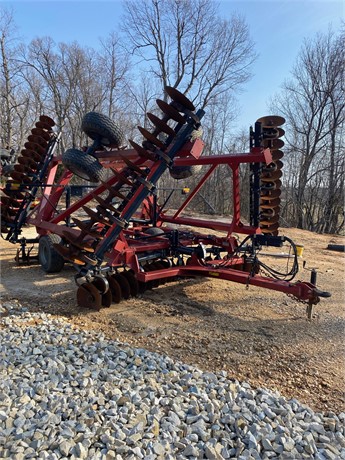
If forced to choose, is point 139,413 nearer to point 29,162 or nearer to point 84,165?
point 84,165

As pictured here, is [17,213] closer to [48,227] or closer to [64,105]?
[48,227]

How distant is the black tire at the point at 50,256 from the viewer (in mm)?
6805

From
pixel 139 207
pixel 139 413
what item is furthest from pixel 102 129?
pixel 139 413

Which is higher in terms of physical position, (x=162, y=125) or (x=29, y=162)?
(x=162, y=125)

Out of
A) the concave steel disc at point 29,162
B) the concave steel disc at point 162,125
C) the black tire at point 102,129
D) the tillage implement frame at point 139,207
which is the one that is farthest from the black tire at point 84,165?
the concave steel disc at point 29,162

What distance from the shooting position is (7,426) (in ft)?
8.00

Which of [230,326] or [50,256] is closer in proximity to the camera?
[230,326]

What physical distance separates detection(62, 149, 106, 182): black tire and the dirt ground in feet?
6.01

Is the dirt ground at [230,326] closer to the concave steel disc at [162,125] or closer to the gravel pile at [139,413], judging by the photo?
the gravel pile at [139,413]

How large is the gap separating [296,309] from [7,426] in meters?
4.03

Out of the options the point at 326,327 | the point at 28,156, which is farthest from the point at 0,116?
the point at 326,327

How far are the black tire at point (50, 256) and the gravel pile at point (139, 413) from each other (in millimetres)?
3298

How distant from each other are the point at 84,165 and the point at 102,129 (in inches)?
28.2

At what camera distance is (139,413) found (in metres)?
2.64
